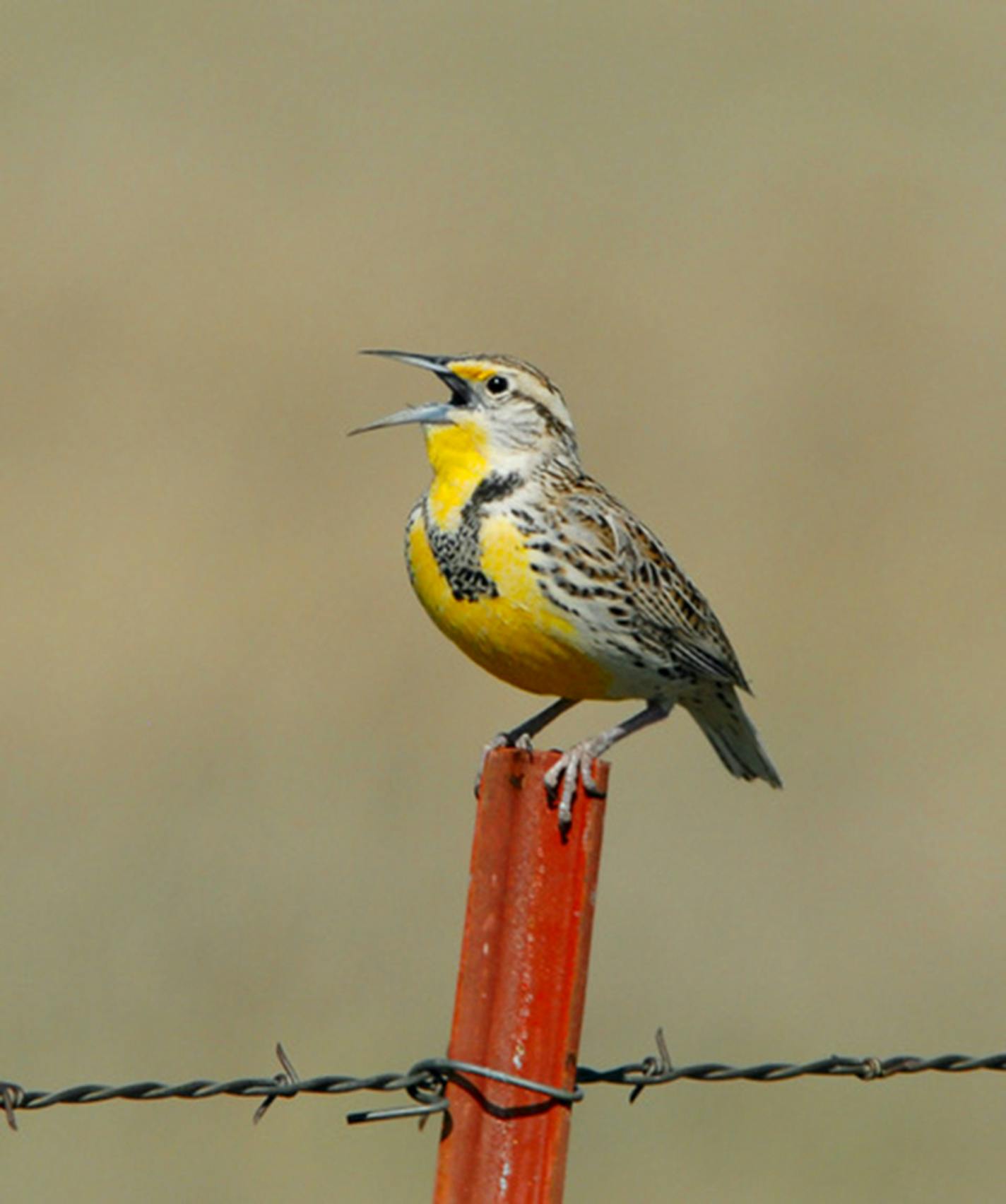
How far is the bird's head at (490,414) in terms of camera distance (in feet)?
15.5

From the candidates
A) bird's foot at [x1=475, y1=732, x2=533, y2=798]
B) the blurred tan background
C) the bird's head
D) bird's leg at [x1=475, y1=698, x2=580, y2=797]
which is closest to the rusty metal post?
bird's foot at [x1=475, y1=732, x2=533, y2=798]

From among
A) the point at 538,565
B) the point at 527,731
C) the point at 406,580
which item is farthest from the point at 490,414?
the point at 406,580

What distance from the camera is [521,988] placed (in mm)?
3326

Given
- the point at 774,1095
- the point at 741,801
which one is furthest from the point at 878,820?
the point at 774,1095

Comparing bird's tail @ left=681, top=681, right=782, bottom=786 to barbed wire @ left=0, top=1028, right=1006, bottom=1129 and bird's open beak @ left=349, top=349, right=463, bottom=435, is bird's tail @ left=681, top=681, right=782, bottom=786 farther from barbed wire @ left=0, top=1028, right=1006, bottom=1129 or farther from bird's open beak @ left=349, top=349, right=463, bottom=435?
barbed wire @ left=0, top=1028, right=1006, bottom=1129

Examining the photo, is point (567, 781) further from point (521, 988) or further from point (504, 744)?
point (504, 744)

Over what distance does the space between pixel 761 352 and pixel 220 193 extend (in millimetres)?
3094

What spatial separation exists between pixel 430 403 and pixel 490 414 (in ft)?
0.42

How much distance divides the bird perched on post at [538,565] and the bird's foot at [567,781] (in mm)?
916

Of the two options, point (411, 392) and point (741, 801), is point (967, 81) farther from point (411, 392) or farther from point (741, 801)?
point (741, 801)

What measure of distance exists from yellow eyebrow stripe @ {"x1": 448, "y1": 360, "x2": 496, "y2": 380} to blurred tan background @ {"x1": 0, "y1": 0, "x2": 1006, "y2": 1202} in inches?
94.3

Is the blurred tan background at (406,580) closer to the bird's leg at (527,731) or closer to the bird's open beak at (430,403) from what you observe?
the bird's leg at (527,731)

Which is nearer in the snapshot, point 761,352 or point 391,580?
point 391,580

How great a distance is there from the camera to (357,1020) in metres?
7.07
